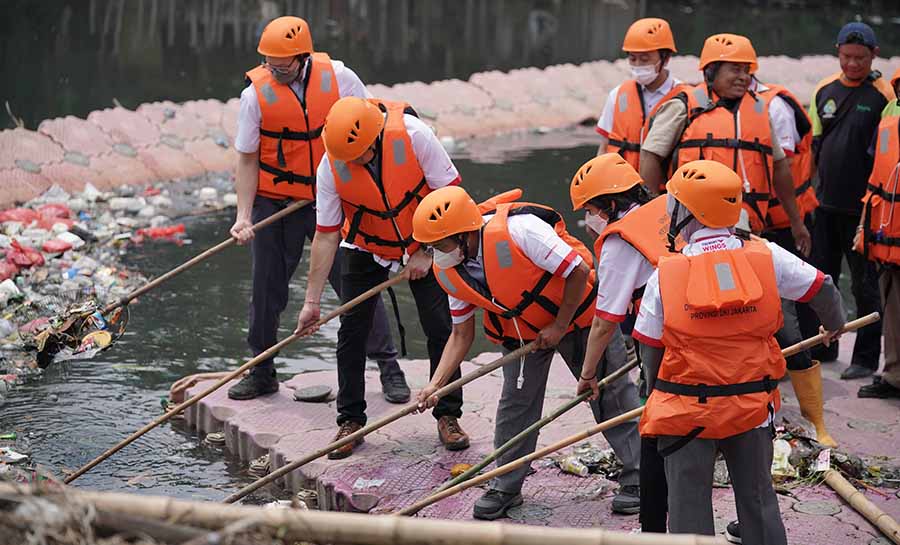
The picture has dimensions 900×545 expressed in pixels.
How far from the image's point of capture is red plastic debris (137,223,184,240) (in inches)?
408

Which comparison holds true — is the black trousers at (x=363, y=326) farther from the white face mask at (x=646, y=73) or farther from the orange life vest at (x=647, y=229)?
the white face mask at (x=646, y=73)

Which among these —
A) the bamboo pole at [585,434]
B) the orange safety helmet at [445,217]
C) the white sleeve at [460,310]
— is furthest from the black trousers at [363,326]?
the bamboo pole at [585,434]

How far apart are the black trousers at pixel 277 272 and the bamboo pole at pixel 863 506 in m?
2.44

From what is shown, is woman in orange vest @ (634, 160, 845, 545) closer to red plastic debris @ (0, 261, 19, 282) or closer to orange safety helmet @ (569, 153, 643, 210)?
orange safety helmet @ (569, 153, 643, 210)

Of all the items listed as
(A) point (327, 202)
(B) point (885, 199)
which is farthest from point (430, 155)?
(B) point (885, 199)

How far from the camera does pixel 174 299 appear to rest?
29.1ft

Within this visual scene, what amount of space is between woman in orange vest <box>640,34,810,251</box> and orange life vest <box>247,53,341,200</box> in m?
1.70

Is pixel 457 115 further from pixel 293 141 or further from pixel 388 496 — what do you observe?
pixel 388 496

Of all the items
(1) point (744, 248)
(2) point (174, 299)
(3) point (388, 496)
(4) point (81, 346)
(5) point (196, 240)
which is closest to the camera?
A: (1) point (744, 248)

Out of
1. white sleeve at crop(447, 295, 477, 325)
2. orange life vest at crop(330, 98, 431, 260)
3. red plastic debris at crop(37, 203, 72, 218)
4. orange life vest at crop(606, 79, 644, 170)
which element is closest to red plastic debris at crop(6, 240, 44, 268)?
red plastic debris at crop(37, 203, 72, 218)

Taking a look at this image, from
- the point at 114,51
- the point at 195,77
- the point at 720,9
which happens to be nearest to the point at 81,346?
the point at 195,77

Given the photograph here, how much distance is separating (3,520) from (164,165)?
9526 mm

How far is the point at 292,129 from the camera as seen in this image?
6781mm

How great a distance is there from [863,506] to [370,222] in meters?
2.54
